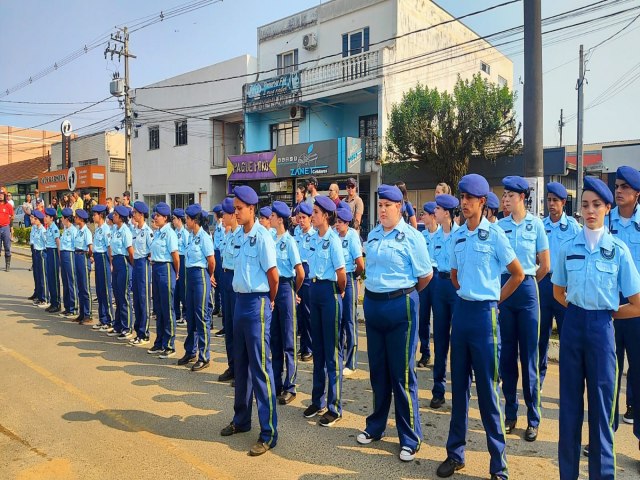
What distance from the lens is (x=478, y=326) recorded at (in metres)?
3.74

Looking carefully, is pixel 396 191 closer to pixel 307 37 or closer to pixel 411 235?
pixel 411 235

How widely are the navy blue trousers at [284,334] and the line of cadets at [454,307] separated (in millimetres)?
15

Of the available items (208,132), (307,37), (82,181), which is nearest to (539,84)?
(307,37)

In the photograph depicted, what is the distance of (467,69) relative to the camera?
2372cm

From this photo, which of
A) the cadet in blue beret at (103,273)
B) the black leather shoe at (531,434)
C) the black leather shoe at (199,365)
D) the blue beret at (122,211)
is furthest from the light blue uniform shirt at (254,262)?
the cadet in blue beret at (103,273)

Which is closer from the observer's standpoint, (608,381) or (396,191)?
(608,381)

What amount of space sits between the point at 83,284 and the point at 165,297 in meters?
3.22

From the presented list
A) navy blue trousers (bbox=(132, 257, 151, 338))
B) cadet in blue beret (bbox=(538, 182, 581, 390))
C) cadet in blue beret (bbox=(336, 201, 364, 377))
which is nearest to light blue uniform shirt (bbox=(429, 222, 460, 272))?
cadet in blue beret (bbox=(336, 201, 364, 377))

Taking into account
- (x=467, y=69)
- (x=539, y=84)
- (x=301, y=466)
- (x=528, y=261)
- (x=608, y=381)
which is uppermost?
(x=467, y=69)

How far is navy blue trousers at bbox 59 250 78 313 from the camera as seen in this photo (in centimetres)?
984

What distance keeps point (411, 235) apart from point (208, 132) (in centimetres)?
2354

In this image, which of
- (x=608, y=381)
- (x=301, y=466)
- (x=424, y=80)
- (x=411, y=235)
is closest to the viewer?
(x=608, y=381)

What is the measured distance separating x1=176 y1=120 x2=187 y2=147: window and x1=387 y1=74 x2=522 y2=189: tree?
46.8 ft

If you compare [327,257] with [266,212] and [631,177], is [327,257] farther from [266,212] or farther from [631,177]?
[631,177]
